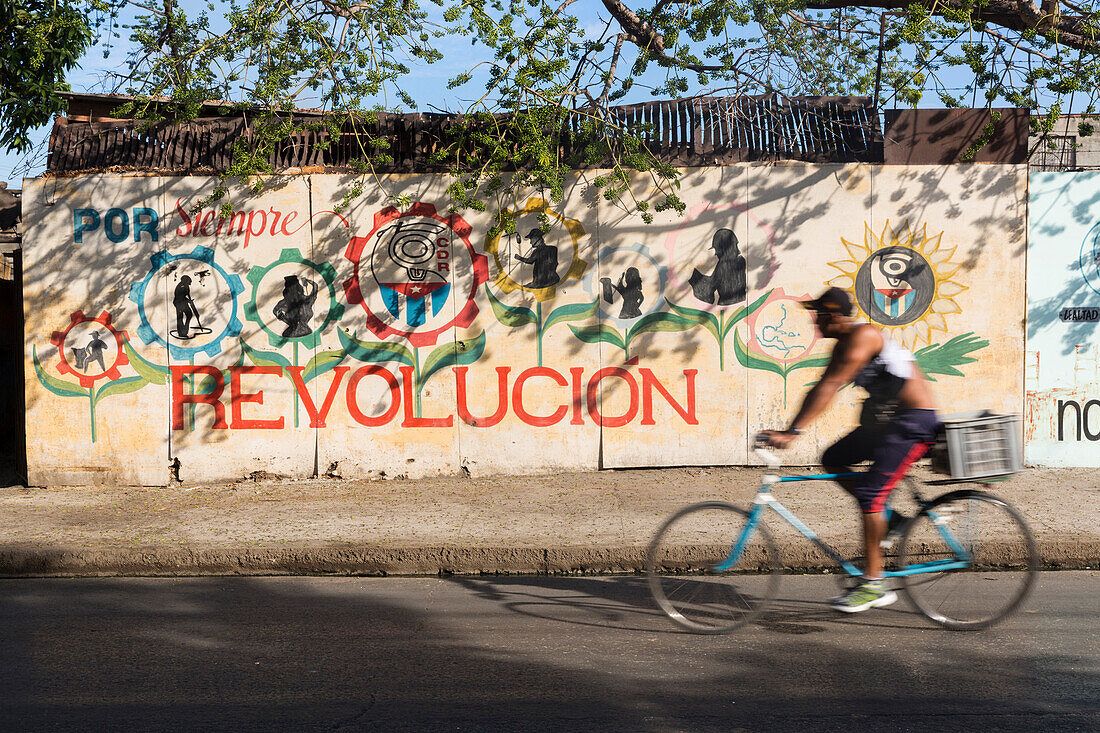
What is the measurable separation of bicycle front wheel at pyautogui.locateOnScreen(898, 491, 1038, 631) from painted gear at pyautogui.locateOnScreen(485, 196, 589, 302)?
4719 millimetres

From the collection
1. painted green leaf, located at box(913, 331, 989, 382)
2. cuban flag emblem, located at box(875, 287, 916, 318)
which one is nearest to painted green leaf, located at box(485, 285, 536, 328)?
cuban flag emblem, located at box(875, 287, 916, 318)

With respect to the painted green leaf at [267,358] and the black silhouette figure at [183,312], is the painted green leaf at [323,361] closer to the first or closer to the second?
the painted green leaf at [267,358]

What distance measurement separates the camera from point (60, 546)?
6152mm

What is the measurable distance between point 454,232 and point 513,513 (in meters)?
2.99

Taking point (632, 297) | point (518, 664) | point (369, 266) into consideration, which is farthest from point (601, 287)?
point (518, 664)

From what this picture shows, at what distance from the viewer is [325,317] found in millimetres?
8508

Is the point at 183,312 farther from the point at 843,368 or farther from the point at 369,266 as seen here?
the point at 843,368

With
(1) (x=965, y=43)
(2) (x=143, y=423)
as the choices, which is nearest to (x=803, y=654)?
(1) (x=965, y=43)

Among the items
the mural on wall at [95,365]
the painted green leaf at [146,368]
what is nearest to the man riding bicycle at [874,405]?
the painted green leaf at [146,368]

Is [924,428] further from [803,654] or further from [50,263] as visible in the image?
[50,263]

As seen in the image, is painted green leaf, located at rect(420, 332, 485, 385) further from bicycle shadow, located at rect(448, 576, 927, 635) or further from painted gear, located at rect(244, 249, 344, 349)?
bicycle shadow, located at rect(448, 576, 927, 635)

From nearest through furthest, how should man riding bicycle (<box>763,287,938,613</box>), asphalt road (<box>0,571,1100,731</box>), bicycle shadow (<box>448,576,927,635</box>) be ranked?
asphalt road (<box>0,571,1100,731</box>)
man riding bicycle (<box>763,287,938,613</box>)
bicycle shadow (<box>448,576,927,635</box>)

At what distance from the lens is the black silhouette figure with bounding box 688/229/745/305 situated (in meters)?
8.41

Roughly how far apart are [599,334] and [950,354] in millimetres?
3390
